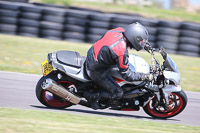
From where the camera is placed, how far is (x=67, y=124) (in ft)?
15.9

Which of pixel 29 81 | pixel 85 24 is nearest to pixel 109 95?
pixel 29 81

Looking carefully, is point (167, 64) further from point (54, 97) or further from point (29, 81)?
point (29, 81)

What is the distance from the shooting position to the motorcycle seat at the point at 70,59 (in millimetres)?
5699

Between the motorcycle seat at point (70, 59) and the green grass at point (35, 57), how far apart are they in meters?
3.29

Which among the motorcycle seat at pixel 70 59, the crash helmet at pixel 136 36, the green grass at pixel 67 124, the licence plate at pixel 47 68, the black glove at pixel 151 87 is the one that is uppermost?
the crash helmet at pixel 136 36

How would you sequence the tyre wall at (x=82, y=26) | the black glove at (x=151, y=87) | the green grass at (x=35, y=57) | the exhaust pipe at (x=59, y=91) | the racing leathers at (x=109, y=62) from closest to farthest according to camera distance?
the racing leathers at (x=109, y=62) → the exhaust pipe at (x=59, y=91) → the black glove at (x=151, y=87) → the green grass at (x=35, y=57) → the tyre wall at (x=82, y=26)

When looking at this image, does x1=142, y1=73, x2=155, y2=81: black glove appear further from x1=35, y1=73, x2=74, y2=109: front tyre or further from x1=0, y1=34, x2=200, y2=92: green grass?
x1=0, y1=34, x2=200, y2=92: green grass

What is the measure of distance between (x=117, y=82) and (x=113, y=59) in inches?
19.8

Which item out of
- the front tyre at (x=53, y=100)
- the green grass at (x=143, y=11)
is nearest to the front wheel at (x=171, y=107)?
the front tyre at (x=53, y=100)

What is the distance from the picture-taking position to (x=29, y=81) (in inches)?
314

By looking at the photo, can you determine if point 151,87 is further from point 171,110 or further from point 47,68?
point 47,68

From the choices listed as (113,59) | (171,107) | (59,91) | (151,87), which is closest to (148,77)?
(151,87)

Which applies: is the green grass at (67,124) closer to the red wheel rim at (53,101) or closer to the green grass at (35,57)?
the red wheel rim at (53,101)

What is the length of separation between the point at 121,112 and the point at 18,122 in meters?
2.41
